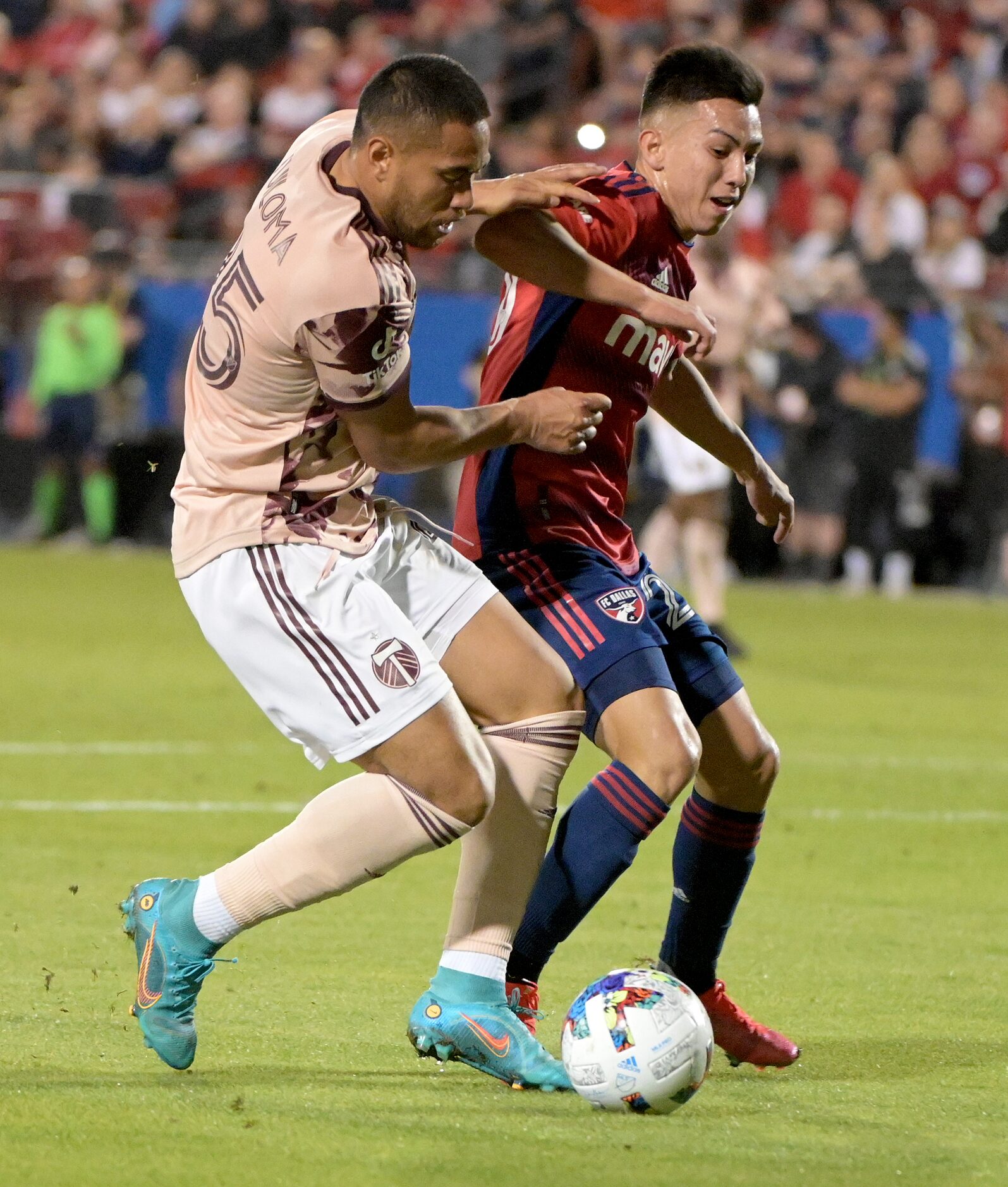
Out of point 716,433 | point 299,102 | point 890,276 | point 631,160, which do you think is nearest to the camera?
point 716,433

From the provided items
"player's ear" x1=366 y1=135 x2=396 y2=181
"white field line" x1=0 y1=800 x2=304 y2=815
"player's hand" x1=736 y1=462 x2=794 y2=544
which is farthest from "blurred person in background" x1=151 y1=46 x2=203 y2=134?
"player's ear" x1=366 y1=135 x2=396 y2=181

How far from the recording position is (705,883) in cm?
493

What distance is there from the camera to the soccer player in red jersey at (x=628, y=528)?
4.74 metres

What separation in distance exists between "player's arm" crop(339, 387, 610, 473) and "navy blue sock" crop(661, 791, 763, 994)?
998mm

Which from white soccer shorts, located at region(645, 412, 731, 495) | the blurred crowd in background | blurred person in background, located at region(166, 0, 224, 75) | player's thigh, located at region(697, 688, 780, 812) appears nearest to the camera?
player's thigh, located at region(697, 688, 780, 812)

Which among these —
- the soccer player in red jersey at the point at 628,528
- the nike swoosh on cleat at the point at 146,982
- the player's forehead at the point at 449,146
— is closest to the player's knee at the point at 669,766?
the soccer player in red jersey at the point at 628,528

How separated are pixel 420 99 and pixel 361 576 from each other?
3.25 feet

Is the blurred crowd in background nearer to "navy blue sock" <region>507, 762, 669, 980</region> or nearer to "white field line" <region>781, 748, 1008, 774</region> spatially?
"white field line" <region>781, 748, 1008, 774</region>

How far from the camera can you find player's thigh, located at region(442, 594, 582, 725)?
4.59 meters

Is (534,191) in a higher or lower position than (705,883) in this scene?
higher

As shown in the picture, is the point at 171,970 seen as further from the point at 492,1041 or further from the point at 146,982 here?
the point at 492,1041

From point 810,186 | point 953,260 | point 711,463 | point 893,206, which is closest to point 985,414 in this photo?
point 953,260

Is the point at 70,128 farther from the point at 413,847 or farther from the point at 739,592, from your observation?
the point at 413,847

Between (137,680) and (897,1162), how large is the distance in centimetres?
796
